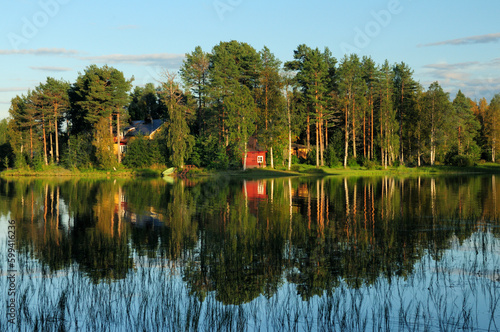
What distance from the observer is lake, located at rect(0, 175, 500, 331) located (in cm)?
937

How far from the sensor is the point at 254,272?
12.6m

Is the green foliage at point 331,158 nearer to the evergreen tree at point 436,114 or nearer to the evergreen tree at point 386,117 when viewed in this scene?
the evergreen tree at point 386,117

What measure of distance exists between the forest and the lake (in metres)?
50.0

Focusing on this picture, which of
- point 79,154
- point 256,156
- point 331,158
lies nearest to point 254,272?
point 256,156

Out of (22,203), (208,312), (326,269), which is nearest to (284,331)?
(208,312)

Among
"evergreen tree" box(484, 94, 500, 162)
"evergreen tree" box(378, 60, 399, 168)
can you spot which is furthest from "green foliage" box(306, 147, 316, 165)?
"evergreen tree" box(484, 94, 500, 162)

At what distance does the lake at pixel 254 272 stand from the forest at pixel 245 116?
164 ft

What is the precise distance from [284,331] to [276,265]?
454 cm

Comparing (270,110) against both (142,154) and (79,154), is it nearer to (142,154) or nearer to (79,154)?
(142,154)

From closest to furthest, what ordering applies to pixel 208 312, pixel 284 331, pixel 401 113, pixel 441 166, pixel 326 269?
pixel 284 331, pixel 208 312, pixel 326 269, pixel 441 166, pixel 401 113

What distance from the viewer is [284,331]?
8820 mm

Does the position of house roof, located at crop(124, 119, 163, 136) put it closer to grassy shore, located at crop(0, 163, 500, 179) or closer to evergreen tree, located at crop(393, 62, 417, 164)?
grassy shore, located at crop(0, 163, 500, 179)

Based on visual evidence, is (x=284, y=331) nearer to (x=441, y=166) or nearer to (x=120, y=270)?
(x=120, y=270)

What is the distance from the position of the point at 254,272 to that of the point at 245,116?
59.8 m
